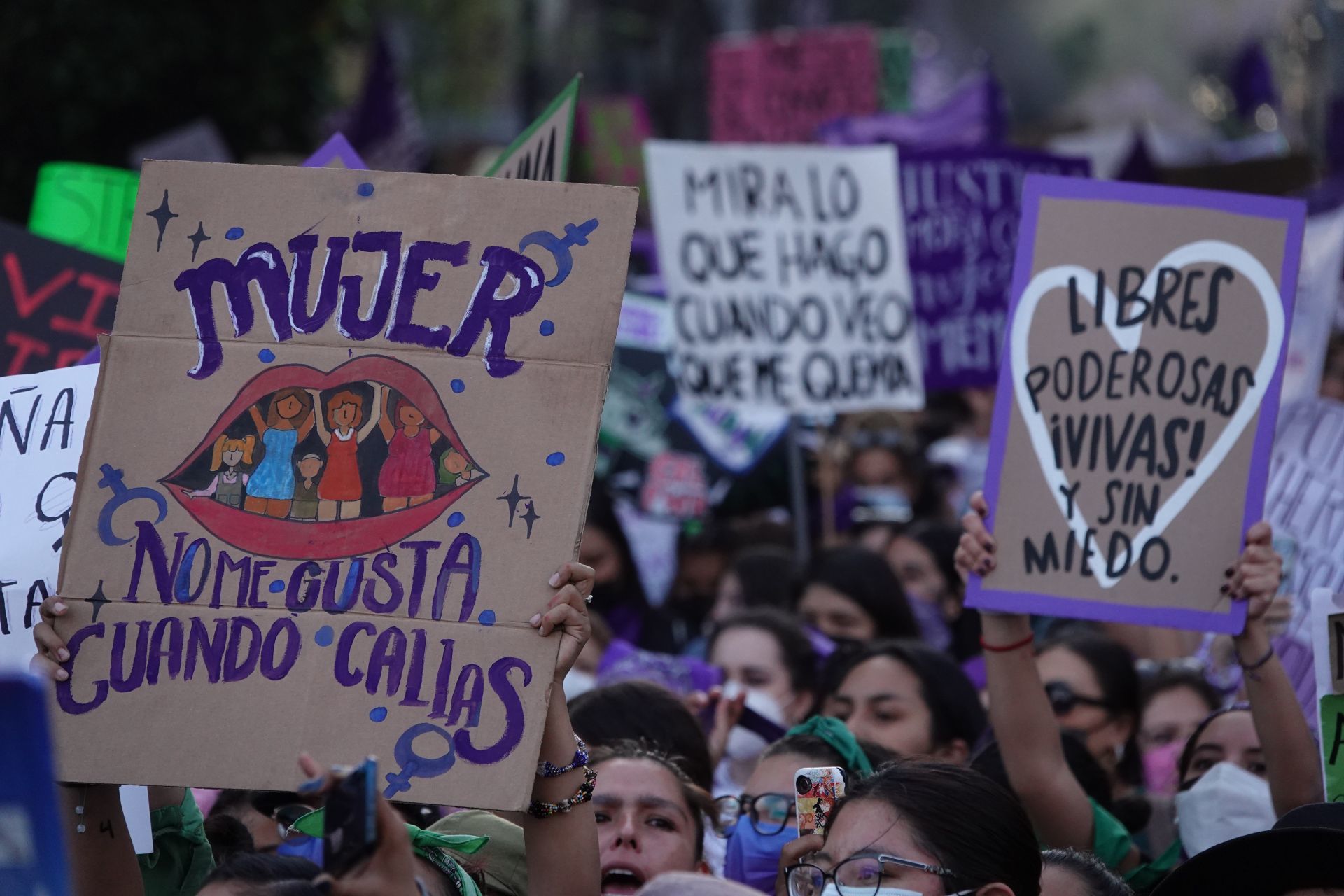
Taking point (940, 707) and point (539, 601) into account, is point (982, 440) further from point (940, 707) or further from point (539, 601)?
point (539, 601)

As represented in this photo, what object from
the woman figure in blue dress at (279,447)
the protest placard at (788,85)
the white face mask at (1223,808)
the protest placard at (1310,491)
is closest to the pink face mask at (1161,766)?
the protest placard at (1310,491)

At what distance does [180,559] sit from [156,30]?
24.6ft

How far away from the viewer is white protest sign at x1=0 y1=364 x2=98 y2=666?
116 inches

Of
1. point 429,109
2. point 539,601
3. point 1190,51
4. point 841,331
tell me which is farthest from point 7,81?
point 1190,51

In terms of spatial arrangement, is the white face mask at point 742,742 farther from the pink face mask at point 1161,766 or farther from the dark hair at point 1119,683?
the pink face mask at point 1161,766

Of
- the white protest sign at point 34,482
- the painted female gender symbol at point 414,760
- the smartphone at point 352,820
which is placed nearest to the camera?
the smartphone at point 352,820

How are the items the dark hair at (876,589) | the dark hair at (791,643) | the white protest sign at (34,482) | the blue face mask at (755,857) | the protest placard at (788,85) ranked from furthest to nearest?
1. the protest placard at (788,85)
2. the dark hair at (876,589)
3. the dark hair at (791,643)
4. the blue face mask at (755,857)
5. the white protest sign at (34,482)

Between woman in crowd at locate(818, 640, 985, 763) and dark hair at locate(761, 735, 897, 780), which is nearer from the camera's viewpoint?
dark hair at locate(761, 735, 897, 780)

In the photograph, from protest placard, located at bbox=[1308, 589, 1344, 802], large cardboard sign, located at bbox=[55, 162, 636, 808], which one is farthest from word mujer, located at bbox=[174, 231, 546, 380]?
protest placard, located at bbox=[1308, 589, 1344, 802]

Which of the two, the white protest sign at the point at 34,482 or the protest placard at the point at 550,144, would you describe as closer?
the white protest sign at the point at 34,482

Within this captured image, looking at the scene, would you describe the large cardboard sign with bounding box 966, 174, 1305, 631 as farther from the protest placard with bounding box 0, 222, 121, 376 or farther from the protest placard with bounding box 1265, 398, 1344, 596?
the protest placard with bounding box 0, 222, 121, 376

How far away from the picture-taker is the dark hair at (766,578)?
20.3 feet

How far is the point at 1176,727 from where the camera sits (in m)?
4.67

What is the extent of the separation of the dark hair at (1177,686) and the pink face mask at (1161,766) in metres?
0.12
